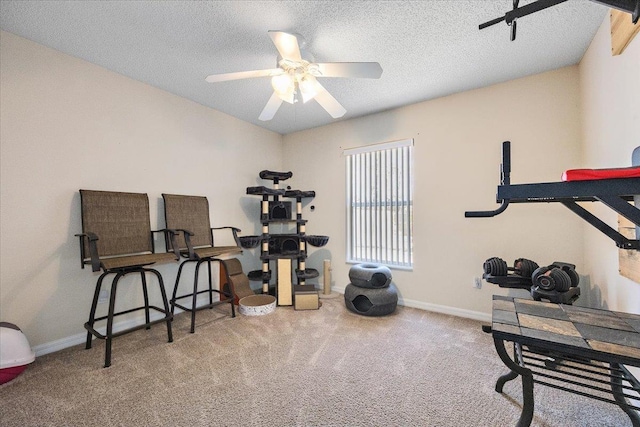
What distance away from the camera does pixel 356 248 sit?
147 inches

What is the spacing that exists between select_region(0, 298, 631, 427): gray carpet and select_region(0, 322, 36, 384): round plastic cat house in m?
0.07

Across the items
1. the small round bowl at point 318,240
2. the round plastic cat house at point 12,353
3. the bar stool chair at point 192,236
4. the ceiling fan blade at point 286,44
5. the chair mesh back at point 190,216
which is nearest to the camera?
the ceiling fan blade at point 286,44

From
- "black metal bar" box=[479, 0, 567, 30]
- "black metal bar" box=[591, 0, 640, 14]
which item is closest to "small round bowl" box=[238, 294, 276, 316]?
"black metal bar" box=[479, 0, 567, 30]

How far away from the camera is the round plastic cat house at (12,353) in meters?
1.72

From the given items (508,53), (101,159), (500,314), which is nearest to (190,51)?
(101,159)

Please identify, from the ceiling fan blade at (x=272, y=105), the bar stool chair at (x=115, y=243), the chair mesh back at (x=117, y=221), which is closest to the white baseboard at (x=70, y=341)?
the bar stool chair at (x=115, y=243)

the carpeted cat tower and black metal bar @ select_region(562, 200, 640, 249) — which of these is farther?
the carpeted cat tower

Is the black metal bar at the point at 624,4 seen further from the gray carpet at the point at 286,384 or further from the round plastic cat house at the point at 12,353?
the round plastic cat house at the point at 12,353

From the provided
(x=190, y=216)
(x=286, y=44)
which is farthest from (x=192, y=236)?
(x=286, y=44)

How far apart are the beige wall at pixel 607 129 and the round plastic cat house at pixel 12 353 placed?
3.79m

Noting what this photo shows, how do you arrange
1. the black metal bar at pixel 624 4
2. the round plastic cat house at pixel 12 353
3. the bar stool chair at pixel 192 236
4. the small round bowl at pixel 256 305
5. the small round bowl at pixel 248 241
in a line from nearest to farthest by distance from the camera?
the black metal bar at pixel 624 4
the round plastic cat house at pixel 12 353
the bar stool chair at pixel 192 236
the small round bowl at pixel 256 305
the small round bowl at pixel 248 241

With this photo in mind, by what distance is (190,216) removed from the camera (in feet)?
9.66

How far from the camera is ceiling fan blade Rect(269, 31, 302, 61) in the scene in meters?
1.58

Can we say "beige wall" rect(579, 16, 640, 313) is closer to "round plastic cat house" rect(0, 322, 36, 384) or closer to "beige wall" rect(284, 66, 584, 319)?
"beige wall" rect(284, 66, 584, 319)
